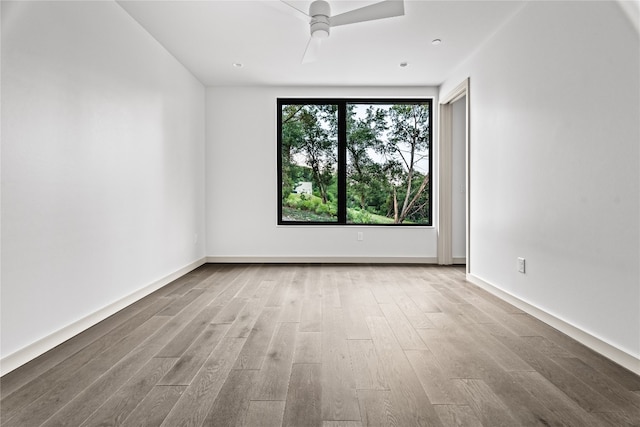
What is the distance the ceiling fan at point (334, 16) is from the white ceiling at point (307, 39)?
0.32 feet

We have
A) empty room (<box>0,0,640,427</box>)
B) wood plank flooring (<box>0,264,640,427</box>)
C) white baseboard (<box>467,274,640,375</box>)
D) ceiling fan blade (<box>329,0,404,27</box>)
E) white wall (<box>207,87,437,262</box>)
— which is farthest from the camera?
white wall (<box>207,87,437,262</box>)

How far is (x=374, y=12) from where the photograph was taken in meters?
2.47

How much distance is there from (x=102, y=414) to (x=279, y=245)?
3505 mm

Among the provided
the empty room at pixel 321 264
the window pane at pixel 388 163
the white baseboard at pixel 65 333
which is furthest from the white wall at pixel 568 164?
the white baseboard at pixel 65 333

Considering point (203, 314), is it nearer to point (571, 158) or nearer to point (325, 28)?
point (325, 28)

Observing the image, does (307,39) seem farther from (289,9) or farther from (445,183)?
(445,183)

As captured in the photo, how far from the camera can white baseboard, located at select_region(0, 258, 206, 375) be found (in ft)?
5.77

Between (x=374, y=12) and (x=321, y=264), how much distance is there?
3.12 meters

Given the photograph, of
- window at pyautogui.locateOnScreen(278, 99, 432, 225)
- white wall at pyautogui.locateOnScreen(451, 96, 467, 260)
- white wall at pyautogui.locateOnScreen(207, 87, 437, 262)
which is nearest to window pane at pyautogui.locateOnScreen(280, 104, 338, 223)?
window at pyautogui.locateOnScreen(278, 99, 432, 225)

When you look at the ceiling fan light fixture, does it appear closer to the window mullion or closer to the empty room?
the empty room

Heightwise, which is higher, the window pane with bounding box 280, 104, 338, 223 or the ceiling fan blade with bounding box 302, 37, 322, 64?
the ceiling fan blade with bounding box 302, 37, 322, 64

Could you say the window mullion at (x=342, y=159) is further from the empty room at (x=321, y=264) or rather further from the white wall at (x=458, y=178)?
the white wall at (x=458, y=178)

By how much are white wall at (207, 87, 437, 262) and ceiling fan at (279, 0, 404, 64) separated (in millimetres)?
2036

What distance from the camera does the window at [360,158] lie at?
485 cm
